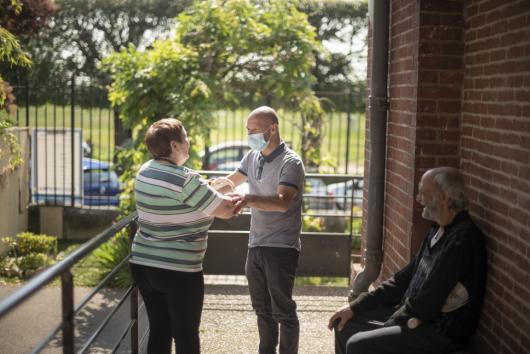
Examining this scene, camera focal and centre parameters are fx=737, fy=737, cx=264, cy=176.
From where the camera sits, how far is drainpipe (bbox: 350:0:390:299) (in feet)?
16.1

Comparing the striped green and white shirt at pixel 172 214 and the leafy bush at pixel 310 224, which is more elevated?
the striped green and white shirt at pixel 172 214

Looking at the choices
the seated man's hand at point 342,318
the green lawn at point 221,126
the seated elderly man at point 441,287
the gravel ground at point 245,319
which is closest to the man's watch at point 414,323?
the seated elderly man at point 441,287

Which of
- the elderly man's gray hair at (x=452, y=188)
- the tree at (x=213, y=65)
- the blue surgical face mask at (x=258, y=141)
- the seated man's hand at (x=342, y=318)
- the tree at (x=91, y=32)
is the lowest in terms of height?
the seated man's hand at (x=342, y=318)

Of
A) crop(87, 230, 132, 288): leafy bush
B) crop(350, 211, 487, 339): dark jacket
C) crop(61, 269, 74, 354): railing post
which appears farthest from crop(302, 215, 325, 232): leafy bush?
crop(61, 269, 74, 354): railing post

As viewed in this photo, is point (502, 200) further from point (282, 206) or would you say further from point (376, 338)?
point (282, 206)

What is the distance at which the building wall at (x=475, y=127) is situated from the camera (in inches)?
133

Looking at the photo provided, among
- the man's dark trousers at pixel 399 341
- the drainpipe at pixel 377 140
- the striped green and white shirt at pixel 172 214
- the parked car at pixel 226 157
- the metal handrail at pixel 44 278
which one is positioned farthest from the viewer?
the parked car at pixel 226 157

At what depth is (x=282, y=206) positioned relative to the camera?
4363mm

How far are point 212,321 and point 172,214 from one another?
107 inches

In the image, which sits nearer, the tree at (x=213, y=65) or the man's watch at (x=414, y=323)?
the man's watch at (x=414, y=323)

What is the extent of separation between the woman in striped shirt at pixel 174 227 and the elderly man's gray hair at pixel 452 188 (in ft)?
3.55

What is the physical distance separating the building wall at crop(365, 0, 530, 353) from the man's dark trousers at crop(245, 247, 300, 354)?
0.73 meters

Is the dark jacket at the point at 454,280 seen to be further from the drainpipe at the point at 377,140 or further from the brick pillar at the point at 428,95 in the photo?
the drainpipe at the point at 377,140

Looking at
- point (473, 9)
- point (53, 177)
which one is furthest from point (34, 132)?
point (473, 9)
